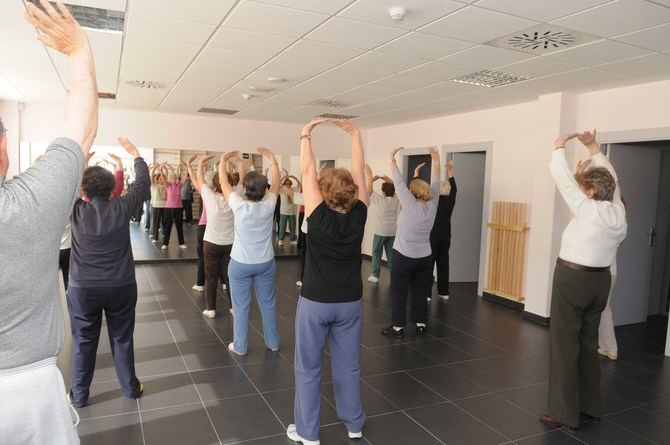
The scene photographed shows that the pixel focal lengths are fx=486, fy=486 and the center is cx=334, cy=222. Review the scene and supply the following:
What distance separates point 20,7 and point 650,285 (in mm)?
7283

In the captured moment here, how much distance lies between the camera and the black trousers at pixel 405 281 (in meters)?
5.01

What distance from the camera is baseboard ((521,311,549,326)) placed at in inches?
230

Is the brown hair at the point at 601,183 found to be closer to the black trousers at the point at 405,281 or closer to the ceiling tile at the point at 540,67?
the ceiling tile at the point at 540,67

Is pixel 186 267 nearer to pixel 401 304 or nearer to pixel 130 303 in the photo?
pixel 401 304

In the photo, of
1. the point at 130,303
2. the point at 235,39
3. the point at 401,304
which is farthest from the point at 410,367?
the point at 235,39

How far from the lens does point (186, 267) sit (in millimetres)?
8531

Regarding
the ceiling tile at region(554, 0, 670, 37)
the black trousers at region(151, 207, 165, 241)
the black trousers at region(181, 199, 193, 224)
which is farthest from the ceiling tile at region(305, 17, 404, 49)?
the black trousers at region(181, 199, 193, 224)

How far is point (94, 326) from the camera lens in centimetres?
321

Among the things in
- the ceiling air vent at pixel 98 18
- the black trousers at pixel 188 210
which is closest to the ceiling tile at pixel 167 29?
the ceiling air vent at pixel 98 18

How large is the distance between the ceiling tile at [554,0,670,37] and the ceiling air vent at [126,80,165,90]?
4.54 meters

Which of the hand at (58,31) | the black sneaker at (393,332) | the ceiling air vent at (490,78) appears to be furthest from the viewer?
the black sneaker at (393,332)

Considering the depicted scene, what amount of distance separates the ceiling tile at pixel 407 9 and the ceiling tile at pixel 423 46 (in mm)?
283

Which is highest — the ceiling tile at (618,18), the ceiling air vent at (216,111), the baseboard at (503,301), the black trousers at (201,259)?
the ceiling air vent at (216,111)

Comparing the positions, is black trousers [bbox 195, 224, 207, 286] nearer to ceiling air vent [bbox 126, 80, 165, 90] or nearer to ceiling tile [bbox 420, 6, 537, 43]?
ceiling air vent [bbox 126, 80, 165, 90]
